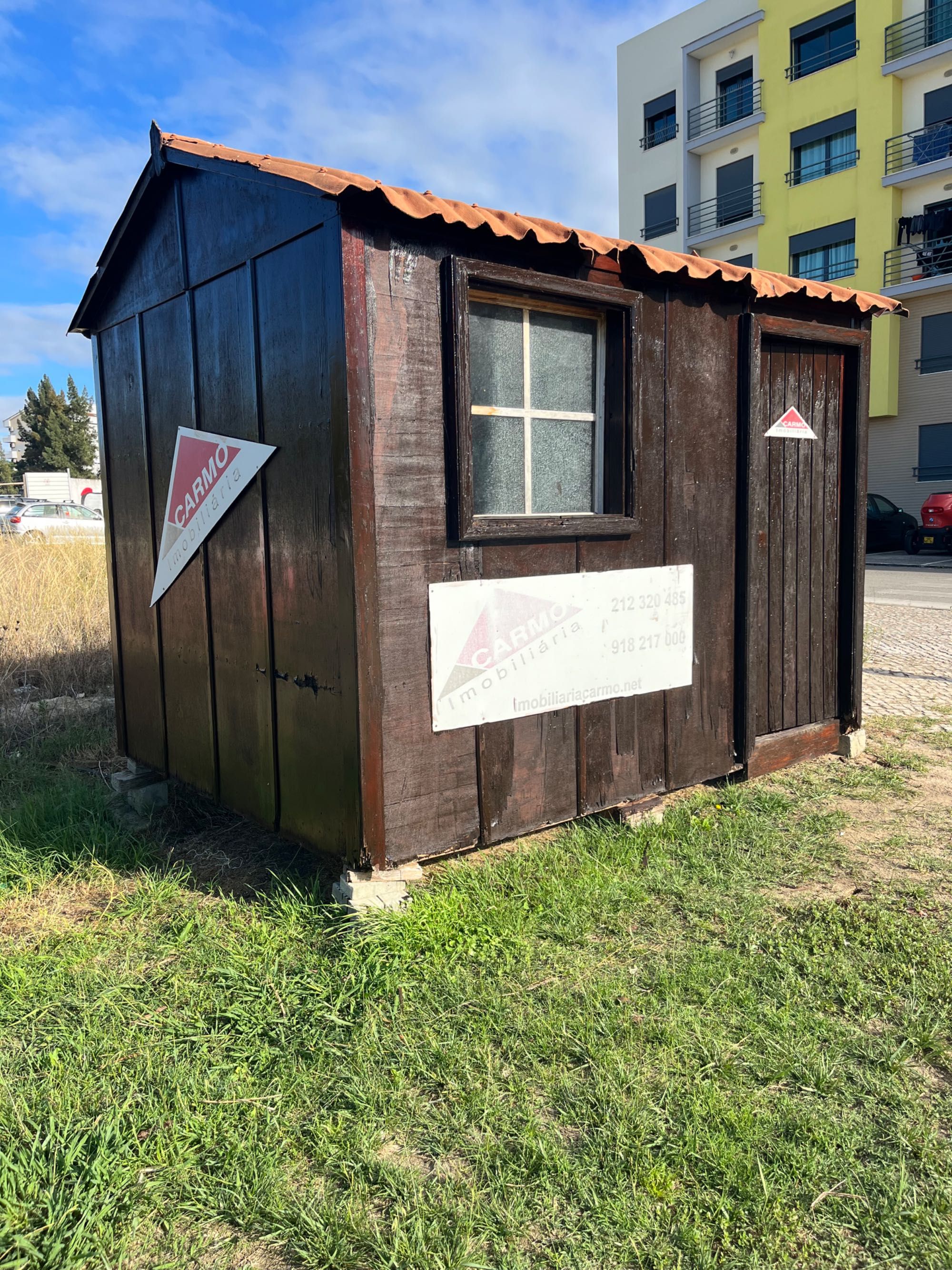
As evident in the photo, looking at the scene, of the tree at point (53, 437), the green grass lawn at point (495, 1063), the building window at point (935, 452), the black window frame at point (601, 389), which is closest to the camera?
the green grass lawn at point (495, 1063)

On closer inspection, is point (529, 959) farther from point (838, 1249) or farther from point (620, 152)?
point (620, 152)

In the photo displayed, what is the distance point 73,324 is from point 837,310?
15.4 feet

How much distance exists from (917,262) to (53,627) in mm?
26257

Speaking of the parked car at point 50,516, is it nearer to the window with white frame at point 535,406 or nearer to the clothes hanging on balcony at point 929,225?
the window with white frame at point 535,406

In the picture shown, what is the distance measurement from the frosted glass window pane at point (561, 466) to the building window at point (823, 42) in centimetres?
2970

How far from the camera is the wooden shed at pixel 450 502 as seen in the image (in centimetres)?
360

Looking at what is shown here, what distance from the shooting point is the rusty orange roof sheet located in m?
3.38

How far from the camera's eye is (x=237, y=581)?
4367 millimetres

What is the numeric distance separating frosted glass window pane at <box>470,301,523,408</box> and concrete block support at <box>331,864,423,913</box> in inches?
79.9

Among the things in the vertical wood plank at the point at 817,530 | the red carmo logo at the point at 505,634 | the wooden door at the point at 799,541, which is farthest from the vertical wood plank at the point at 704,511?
the red carmo logo at the point at 505,634

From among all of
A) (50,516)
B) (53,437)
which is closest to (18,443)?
(53,437)

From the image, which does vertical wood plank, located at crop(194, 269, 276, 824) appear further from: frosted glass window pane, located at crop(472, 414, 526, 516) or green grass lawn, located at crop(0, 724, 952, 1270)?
frosted glass window pane, located at crop(472, 414, 526, 516)

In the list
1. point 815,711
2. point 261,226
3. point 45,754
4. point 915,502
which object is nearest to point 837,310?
point 815,711

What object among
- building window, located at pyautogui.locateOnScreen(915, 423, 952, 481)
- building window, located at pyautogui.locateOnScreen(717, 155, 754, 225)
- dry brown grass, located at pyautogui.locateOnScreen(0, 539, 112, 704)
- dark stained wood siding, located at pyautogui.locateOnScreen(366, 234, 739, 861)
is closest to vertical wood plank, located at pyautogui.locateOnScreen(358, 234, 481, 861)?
dark stained wood siding, located at pyautogui.locateOnScreen(366, 234, 739, 861)
